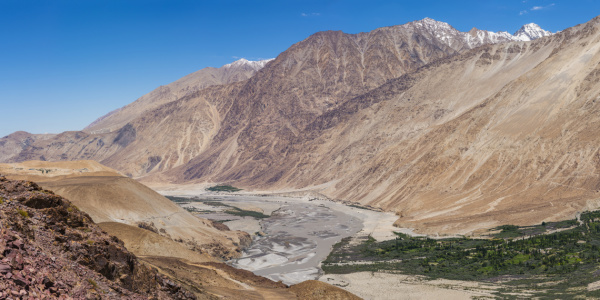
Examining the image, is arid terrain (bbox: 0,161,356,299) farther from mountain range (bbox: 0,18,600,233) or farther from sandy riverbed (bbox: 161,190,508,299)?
mountain range (bbox: 0,18,600,233)

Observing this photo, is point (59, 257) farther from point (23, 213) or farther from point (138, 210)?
point (138, 210)

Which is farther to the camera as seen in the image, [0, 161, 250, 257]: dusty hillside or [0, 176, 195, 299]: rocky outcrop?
[0, 161, 250, 257]: dusty hillside

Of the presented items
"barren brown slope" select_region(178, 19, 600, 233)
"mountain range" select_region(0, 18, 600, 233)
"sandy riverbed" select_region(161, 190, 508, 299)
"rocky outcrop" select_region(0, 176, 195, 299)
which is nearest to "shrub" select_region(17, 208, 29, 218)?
"rocky outcrop" select_region(0, 176, 195, 299)

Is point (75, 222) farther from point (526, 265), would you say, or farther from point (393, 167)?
point (393, 167)

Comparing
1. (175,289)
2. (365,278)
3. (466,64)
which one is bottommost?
(365,278)

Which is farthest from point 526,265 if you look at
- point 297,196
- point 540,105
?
point 297,196
